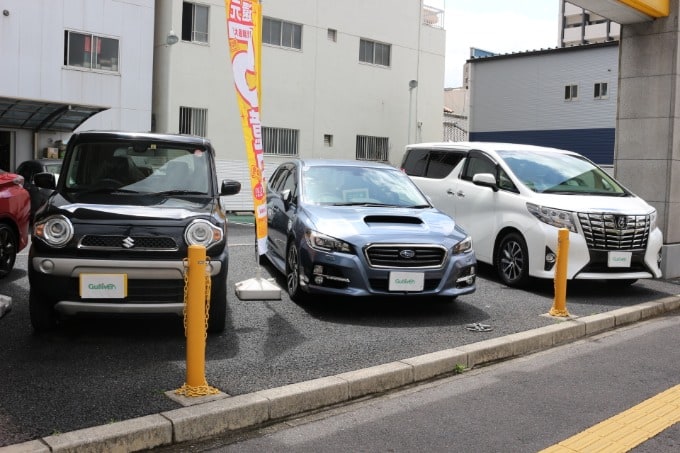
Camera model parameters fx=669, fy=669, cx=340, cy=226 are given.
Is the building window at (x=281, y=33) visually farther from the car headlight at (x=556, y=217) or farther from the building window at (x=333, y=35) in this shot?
the car headlight at (x=556, y=217)

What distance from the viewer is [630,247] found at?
8.20 meters

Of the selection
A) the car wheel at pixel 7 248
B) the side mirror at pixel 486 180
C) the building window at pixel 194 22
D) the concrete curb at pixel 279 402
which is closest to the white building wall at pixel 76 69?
the building window at pixel 194 22

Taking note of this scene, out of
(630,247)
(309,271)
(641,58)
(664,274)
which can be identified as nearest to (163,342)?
(309,271)

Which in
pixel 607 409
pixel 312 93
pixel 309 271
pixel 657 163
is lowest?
pixel 607 409

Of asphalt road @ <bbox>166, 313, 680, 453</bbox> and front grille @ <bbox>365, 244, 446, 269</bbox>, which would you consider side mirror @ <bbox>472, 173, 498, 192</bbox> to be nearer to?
front grille @ <bbox>365, 244, 446, 269</bbox>

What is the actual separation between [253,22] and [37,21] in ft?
45.4

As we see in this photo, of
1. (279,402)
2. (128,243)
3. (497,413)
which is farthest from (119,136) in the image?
(497,413)

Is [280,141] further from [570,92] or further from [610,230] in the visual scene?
[610,230]

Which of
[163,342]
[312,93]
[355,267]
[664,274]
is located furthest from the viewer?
[312,93]

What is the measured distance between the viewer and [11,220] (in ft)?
26.0

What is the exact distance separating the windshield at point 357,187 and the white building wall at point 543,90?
23.8 meters

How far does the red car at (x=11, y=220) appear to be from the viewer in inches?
306

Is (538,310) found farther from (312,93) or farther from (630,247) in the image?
(312,93)

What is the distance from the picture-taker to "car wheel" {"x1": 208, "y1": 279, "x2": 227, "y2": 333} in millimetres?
5398
